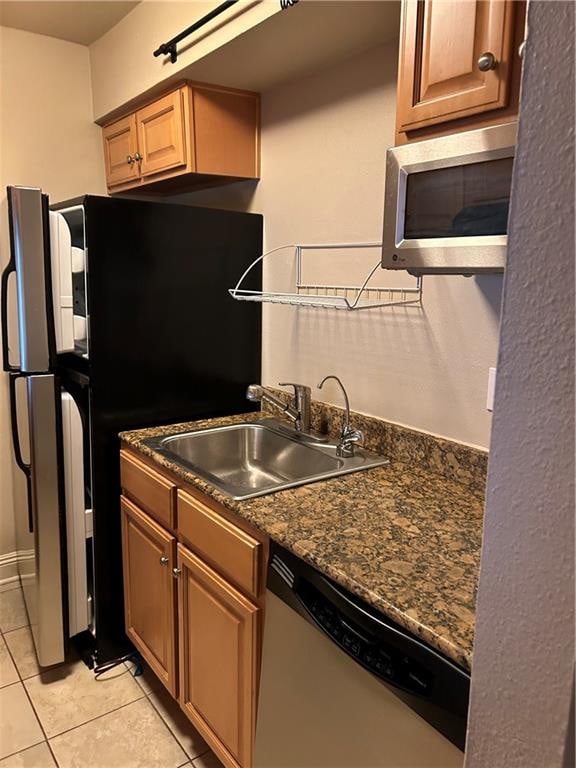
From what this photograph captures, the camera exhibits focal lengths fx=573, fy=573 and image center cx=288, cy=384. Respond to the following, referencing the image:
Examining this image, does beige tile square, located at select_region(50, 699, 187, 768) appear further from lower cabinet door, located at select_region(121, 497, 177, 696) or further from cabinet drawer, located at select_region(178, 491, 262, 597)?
cabinet drawer, located at select_region(178, 491, 262, 597)

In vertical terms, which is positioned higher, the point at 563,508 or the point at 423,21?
the point at 423,21

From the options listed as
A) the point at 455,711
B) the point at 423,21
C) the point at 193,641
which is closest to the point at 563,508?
the point at 455,711

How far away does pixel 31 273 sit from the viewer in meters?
1.86

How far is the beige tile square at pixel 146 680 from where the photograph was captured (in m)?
2.11

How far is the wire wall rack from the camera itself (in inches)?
68.0

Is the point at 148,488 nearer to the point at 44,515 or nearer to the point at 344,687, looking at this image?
the point at 44,515

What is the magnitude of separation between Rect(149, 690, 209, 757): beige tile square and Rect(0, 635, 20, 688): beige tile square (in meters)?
0.55

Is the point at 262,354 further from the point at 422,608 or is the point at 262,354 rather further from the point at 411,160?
the point at 422,608

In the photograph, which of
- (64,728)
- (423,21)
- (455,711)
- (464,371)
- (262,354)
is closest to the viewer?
(455,711)

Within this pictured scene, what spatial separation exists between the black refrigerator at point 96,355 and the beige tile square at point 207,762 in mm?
574

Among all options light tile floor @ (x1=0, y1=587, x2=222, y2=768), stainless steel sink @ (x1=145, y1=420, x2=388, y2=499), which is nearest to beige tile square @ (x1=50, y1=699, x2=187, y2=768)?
light tile floor @ (x1=0, y1=587, x2=222, y2=768)

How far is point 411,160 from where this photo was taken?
1203 millimetres

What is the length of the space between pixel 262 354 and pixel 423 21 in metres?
1.44

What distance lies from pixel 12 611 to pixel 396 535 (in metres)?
2.09
